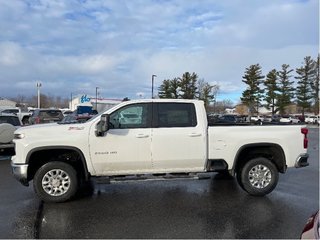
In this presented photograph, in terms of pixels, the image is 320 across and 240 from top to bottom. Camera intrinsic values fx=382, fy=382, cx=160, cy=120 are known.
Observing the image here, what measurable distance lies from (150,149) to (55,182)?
1.84 metres

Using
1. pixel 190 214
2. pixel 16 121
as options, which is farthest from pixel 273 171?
pixel 16 121

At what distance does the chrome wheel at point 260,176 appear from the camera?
759cm

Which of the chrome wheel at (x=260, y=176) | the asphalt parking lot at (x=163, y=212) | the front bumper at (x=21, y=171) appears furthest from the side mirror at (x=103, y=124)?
the chrome wheel at (x=260, y=176)

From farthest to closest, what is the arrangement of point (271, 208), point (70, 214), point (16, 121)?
1. point (16, 121)
2. point (271, 208)
3. point (70, 214)

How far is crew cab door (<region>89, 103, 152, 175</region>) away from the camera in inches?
277

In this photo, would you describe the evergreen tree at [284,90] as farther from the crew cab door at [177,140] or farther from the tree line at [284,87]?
the crew cab door at [177,140]

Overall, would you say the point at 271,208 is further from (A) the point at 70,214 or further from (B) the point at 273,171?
(A) the point at 70,214

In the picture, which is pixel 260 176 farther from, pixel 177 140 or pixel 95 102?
pixel 95 102

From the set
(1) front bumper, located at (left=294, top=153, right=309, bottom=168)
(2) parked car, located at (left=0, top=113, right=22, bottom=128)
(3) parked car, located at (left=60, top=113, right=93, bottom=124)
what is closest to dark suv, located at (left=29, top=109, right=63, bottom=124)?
(3) parked car, located at (left=60, top=113, right=93, bottom=124)

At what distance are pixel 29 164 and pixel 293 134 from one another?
5.18 metres

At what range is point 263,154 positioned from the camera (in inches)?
313

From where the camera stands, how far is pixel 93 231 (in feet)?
17.9

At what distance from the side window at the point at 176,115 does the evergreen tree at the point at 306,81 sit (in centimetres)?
6509

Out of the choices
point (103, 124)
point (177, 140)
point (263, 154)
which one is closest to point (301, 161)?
point (263, 154)
